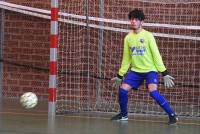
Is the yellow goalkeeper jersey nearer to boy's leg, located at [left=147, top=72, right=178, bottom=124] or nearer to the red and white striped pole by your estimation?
boy's leg, located at [left=147, top=72, right=178, bottom=124]

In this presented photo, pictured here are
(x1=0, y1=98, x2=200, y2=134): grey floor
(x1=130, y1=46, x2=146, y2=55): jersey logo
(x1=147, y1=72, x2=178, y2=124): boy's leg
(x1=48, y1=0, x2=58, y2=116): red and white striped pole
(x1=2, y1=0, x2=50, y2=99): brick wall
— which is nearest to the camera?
(x1=0, y1=98, x2=200, y2=134): grey floor

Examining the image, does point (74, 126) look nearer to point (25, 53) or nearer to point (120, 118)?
point (120, 118)

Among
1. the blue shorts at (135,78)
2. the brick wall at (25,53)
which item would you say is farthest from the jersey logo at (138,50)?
the brick wall at (25,53)

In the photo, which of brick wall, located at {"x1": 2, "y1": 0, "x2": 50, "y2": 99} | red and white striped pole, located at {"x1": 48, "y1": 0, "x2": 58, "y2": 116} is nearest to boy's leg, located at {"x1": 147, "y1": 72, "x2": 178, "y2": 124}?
red and white striped pole, located at {"x1": 48, "y1": 0, "x2": 58, "y2": 116}

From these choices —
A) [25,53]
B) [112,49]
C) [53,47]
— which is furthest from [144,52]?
[25,53]

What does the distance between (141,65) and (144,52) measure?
8.8 inches

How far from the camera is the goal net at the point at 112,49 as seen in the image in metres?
11.4

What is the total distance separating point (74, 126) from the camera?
905 cm

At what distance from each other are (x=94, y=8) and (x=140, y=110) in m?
2.44

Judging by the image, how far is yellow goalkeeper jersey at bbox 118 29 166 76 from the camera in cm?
935

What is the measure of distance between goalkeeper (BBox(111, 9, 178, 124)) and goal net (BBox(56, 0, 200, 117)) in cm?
161

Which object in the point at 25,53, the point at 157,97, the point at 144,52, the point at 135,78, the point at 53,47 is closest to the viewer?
the point at 157,97

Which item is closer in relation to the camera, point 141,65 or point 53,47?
point 141,65

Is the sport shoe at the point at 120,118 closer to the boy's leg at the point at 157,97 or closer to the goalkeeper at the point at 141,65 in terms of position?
the goalkeeper at the point at 141,65
